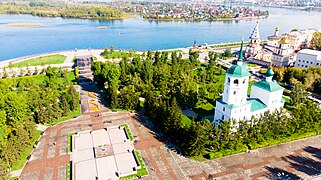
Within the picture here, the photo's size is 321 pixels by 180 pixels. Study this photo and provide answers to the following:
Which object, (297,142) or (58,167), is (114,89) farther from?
(297,142)

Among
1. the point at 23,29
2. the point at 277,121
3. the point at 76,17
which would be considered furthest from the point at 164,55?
the point at 76,17

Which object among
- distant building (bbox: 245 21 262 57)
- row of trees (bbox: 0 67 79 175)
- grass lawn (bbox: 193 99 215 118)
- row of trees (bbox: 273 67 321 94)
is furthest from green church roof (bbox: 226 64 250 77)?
distant building (bbox: 245 21 262 57)

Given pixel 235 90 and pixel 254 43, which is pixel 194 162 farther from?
pixel 254 43

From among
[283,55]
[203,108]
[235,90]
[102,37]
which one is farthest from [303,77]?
[102,37]

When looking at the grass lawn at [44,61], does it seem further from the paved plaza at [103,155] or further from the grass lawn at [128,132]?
the paved plaza at [103,155]

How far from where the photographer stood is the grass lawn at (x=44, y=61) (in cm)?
4734

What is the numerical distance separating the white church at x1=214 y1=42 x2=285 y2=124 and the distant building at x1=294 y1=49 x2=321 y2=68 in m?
21.2

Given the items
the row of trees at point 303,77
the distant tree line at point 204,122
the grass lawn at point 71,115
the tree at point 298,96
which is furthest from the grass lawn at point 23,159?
the row of trees at point 303,77

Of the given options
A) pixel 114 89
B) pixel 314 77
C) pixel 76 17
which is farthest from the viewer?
pixel 76 17

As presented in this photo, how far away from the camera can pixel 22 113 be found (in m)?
25.9

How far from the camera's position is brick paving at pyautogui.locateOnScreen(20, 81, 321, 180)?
20188 mm

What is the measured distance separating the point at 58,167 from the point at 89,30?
2988 inches

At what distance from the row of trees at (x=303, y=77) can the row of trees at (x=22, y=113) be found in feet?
101

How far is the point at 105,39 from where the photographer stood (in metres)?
75.9
